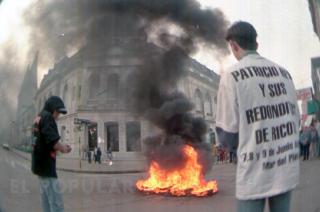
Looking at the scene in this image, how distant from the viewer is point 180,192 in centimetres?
234

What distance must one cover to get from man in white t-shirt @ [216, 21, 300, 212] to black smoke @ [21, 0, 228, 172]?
15 centimetres

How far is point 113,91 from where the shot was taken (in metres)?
2.30

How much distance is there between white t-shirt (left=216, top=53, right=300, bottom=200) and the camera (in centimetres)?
205

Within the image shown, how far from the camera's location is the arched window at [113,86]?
2.29 m

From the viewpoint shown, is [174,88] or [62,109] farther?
[62,109]

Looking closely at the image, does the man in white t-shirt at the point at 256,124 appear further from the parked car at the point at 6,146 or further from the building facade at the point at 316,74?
the parked car at the point at 6,146

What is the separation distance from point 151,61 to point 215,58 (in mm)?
289

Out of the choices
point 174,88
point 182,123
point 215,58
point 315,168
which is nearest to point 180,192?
point 182,123

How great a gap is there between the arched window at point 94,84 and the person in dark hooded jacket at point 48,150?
170 millimetres

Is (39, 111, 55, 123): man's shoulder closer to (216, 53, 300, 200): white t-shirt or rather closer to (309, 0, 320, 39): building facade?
(216, 53, 300, 200): white t-shirt

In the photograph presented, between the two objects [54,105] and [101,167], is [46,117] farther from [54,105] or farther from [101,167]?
[101,167]

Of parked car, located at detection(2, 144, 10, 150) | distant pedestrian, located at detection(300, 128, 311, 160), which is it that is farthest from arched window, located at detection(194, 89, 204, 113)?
parked car, located at detection(2, 144, 10, 150)

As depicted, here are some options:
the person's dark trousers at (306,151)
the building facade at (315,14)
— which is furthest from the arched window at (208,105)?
the building facade at (315,14)

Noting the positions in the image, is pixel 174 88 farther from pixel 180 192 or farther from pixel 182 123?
pixel 180 192
